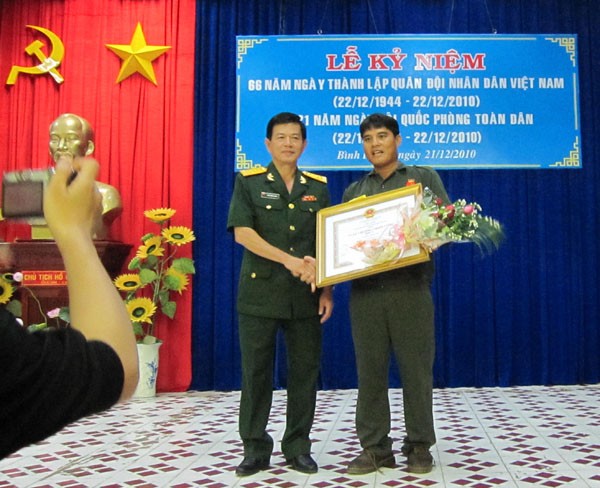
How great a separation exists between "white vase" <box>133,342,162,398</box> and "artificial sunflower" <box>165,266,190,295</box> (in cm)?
36

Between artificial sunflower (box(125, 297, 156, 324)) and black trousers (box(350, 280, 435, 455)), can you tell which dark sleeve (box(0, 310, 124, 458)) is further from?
artificial sunflower (box(125, 297, 156, 324))

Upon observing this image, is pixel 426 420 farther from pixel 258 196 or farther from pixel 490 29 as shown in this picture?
pixel 490 29

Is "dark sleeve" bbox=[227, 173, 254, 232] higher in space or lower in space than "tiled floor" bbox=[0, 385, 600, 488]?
higher

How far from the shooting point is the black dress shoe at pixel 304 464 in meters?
2.10


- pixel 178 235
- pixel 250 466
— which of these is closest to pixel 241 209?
pixel 250 466

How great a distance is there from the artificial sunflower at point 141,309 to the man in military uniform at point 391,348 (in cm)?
183

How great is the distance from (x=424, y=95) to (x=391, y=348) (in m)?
2.34

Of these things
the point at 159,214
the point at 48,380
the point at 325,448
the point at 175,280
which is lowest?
the point at 325,448

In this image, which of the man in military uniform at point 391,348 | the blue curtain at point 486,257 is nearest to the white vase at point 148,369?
the blue curtain at point 486,257

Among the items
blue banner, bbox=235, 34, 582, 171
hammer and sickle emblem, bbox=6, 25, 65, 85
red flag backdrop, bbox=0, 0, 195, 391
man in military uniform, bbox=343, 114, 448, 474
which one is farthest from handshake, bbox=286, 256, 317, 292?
hammer and sickle emblem, bbox=6, 25, 65, 85

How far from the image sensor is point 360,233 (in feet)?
6.86

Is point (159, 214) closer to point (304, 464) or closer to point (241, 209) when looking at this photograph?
point (241, 209)

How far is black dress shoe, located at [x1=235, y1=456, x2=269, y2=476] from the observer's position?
209 centimetres

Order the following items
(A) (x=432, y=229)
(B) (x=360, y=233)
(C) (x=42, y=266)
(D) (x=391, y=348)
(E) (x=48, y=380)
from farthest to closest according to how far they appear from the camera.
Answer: (C) (x=42, y=266), (D) (x=391, y=348), (B) (x=360, y=233), (A) (x=432, y=229), (E) (x=48, y=380)
